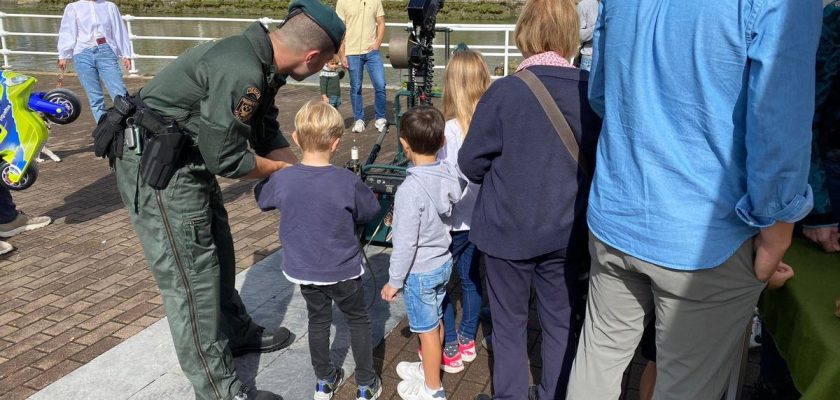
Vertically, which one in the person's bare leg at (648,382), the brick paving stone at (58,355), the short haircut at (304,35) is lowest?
the brick paving stone at (58,355)

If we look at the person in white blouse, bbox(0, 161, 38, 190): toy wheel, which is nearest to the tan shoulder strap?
bbox(0, 161, 38, 190): toy wheel

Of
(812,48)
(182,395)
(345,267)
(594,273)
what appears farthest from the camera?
(182,395)

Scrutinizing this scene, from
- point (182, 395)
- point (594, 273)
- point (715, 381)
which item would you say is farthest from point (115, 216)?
point (715, 381)

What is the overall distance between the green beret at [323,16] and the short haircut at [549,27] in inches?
27.9

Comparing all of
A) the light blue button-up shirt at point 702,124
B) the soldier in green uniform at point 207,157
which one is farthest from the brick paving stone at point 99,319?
the light blue button-up shirt at point 702,124

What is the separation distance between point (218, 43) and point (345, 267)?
3.32 feet

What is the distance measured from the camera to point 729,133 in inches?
65.2

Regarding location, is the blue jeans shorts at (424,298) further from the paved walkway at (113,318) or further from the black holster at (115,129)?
the black holster at (115,129)

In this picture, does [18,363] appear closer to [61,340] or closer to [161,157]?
[61,340]

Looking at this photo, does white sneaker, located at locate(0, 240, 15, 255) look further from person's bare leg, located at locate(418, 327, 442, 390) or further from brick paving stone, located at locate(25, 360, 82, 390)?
person's bare leg, located at locate(418, 327, 442, 390)

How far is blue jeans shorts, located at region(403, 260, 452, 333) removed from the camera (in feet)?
9.11

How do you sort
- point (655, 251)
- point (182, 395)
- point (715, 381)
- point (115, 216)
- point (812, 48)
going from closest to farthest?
point (812, 48)
point (655, 251)
point (715, 381)
point (182, 395)
point (115, 216)

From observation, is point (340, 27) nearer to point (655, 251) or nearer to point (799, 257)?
point (655, 251)

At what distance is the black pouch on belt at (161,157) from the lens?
2439 millimetres
